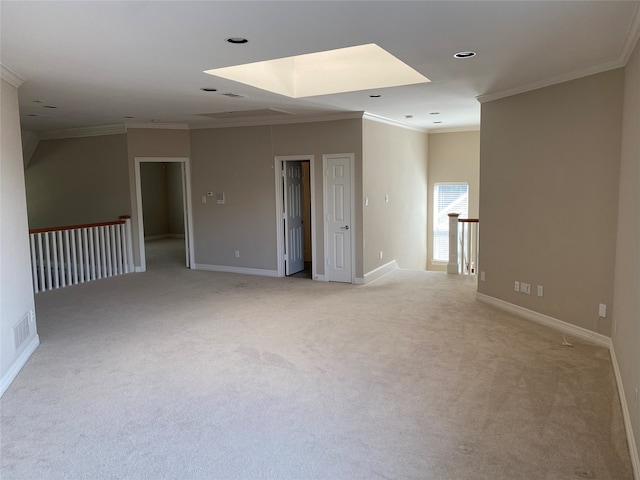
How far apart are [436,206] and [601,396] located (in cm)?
746

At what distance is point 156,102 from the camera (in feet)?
19.5

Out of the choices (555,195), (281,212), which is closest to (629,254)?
(555,195)

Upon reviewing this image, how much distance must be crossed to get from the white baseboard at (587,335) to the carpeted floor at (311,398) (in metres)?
0.08

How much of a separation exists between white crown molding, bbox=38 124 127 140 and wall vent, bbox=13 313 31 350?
4653mm

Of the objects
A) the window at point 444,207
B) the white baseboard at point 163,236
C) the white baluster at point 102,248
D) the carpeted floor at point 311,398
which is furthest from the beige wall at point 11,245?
the white baseboard at point 163,236

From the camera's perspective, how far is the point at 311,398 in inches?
137

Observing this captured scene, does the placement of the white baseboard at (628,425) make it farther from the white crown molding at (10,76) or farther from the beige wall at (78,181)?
the beige wall at (78,181)

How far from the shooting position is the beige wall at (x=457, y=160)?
10.0m

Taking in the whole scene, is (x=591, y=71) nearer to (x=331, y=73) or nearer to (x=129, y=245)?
(x=331, y=73)

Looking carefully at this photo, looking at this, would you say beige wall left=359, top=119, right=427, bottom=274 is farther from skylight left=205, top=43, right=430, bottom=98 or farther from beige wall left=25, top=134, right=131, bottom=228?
beige wall left=25, top=134, right=131, bottom=228

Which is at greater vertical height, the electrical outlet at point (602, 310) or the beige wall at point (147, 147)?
the beige wall at point (147, 147)

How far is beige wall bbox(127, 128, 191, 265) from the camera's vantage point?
8234 mm

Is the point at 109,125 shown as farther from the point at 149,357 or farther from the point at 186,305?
the point at 149,357

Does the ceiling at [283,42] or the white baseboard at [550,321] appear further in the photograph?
the white baseboard at [550,321]
